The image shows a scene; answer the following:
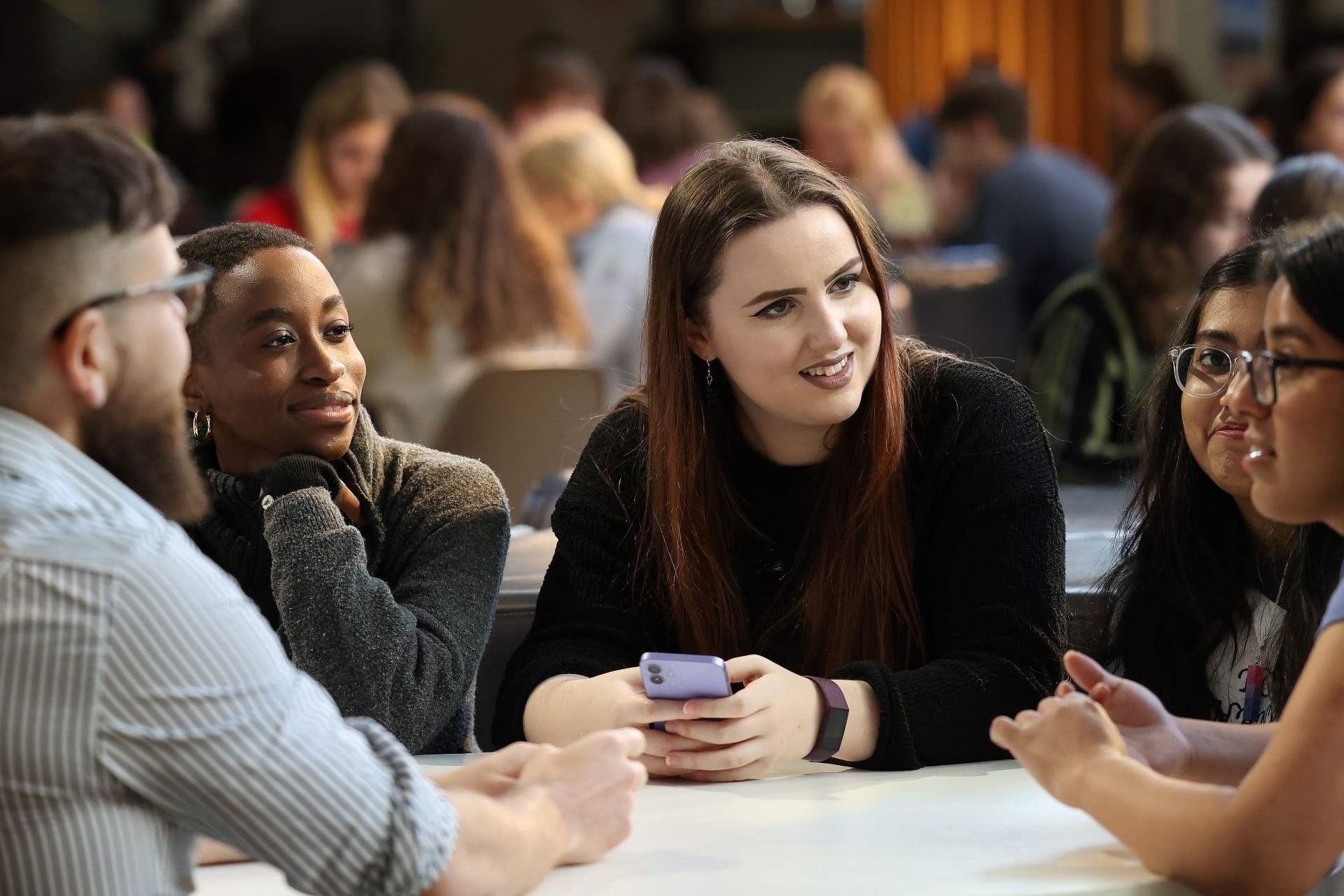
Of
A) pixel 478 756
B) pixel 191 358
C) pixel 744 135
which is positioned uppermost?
pixel 744 135

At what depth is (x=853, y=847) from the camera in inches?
56.3

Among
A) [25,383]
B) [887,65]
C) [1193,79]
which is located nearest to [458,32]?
[887,65]

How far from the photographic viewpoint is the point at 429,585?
1.81m

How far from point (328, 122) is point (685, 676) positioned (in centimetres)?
416

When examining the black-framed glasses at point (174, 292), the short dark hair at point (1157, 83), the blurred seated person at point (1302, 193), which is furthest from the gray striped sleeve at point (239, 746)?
the short dark hair at point (1157, 83)

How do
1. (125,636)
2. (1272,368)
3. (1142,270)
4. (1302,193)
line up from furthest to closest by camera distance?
(1142,270), (1302,193), (1272,368), (125,636)

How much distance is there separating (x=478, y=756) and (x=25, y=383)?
750 millimetres

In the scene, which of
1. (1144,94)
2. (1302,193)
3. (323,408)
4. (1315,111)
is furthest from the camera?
(1144,94)

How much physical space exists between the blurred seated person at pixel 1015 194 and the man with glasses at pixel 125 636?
14.9 ft

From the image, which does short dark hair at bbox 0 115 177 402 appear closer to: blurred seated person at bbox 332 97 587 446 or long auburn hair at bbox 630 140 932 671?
long auburn hair at bbox 630 140 932 671

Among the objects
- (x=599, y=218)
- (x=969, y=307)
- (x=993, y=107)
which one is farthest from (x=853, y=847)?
(x=993, y=107)

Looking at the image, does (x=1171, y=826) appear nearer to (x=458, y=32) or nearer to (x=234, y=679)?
(x=234, y=679)

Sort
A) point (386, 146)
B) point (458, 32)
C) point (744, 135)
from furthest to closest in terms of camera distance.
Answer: point (458, 32), point (386, 146), point (744, 135)

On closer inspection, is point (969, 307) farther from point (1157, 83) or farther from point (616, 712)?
point (616, 712)
